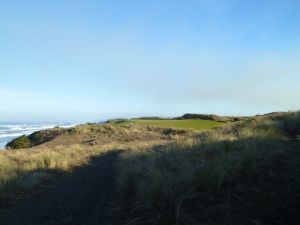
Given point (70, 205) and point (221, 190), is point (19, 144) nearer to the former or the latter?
point (70, 205)

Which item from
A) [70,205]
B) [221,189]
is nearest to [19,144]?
[70,205]

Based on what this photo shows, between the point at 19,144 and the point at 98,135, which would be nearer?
the point at 19,144

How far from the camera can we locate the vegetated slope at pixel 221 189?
601 centimetres

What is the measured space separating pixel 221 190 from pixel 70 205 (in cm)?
377

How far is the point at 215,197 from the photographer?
6832 millimetres

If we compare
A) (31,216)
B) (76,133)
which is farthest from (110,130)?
(31,216)

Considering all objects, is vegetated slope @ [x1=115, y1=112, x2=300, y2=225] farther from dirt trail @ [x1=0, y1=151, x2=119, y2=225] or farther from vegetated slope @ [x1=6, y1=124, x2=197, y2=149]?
vegetated slope @ [x1=6, y1=124, x2=197, y2=149]

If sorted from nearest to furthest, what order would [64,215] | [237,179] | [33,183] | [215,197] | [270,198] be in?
1. [270,198]
2. [215,197]
3. [237,179]
4. [64,215]
5. [33,183]

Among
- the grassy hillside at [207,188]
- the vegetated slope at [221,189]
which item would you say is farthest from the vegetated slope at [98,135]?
the vegetated slope at [221,189]

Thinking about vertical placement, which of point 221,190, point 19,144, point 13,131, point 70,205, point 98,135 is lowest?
point 70,205

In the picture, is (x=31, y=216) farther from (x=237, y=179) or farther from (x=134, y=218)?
(x=237, y=179)

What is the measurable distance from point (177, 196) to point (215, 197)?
66 cm

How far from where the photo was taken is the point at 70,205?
9195mm

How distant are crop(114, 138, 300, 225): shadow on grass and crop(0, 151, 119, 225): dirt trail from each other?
495mm
